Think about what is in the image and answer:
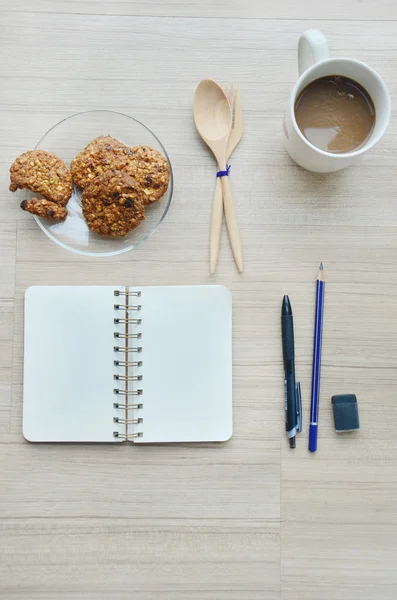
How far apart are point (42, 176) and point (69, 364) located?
26 cm

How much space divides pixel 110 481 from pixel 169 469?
8 cm

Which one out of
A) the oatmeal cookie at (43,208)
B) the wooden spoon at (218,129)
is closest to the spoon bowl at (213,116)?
the wooden spoon at (218,129)

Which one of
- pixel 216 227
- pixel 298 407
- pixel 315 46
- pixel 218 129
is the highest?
pixel 315 46

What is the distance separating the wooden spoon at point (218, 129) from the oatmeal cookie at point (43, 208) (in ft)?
0.68

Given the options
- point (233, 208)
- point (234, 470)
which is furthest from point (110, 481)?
point (233, 208)

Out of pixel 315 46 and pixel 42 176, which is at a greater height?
pixel 315 46

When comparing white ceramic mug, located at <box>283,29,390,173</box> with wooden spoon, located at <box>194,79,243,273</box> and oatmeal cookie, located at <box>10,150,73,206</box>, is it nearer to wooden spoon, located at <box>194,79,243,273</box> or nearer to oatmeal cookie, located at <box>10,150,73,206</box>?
wooden spoon, located at <box>194,79,243,273</box>

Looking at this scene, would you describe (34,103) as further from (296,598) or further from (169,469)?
(296,598)

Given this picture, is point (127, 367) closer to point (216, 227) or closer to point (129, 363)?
point (129, 363)

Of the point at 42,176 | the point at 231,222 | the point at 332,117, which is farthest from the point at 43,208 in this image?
the point at 332,117

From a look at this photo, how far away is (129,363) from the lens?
0.79 meters

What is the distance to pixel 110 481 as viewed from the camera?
0.79 m

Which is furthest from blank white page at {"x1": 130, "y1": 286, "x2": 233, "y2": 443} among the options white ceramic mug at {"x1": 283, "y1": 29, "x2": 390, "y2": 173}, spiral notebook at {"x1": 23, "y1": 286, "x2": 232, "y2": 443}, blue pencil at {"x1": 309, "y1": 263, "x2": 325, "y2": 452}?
white ceramic mug at {"x1": 283, "y1": 29, "x2": 390, "y2": 173}

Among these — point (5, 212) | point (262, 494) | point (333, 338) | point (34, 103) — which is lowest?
point (262, 494)
